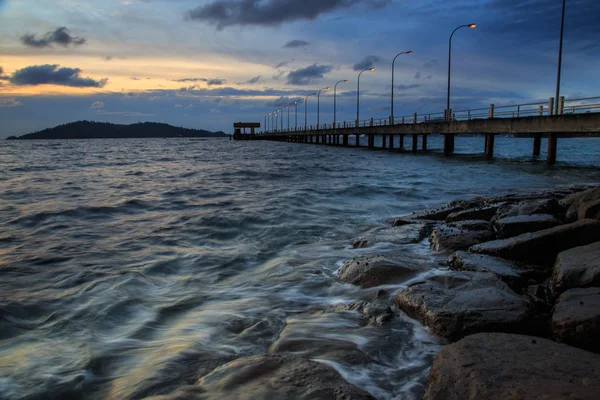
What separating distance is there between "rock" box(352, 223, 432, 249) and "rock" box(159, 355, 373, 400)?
4814 mm

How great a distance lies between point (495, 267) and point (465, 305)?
1.48 meters

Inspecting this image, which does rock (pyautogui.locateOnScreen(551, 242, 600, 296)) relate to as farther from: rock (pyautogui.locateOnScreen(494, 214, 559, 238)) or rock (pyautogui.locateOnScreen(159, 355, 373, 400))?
rock (pyautogui.locateOnScreen(159, 355, 373, 400))

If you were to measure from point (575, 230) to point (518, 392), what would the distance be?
417 centimetres

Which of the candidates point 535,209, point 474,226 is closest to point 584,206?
point 535,209

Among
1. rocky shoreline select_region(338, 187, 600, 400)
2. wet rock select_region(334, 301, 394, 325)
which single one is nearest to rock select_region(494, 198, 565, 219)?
rocky shoreline select_region(338, 187, 600, 400)

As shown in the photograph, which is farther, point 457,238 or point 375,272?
point 457,238

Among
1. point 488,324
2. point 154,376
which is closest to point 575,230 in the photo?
point 488,324

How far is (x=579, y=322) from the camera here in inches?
128

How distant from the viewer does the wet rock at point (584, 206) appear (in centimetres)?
689

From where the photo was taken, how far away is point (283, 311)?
202 inches

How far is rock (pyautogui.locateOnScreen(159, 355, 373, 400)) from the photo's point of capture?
2908mm

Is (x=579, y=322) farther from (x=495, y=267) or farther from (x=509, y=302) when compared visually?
(x=495, y=267)

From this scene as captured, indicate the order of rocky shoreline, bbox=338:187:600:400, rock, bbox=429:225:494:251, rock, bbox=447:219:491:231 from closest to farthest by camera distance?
rocky shoreline, bbox=338:187:600:400, rock, bbox=429:225:494:251, rock, bbox=447:219:491:231

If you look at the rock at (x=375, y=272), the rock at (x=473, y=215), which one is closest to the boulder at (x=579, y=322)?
the rock at (x=375, y=272)
